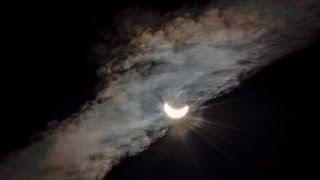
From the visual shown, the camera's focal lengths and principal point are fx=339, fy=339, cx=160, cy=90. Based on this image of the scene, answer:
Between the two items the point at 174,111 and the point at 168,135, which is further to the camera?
the point at 168,135

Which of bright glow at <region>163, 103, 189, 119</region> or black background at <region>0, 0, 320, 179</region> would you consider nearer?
black background at <region>0, 0, 320, 179</region>

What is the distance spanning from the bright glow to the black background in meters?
0.34

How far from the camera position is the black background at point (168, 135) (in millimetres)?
1561

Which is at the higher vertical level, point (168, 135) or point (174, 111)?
point (168, 135)

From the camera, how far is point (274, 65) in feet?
9.09

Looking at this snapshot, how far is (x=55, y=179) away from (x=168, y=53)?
1.47 m

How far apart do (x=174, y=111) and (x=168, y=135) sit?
644 millimetres

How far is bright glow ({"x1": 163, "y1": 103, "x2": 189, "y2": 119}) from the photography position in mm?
2781

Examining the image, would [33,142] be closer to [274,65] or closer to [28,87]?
[28,87]

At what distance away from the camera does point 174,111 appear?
111 inches

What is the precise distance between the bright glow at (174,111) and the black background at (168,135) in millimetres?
336

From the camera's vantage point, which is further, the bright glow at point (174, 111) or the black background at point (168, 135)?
the bright glow at point (174, 111)

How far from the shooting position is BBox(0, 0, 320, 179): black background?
156cm

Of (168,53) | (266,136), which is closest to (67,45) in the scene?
(168,53)
